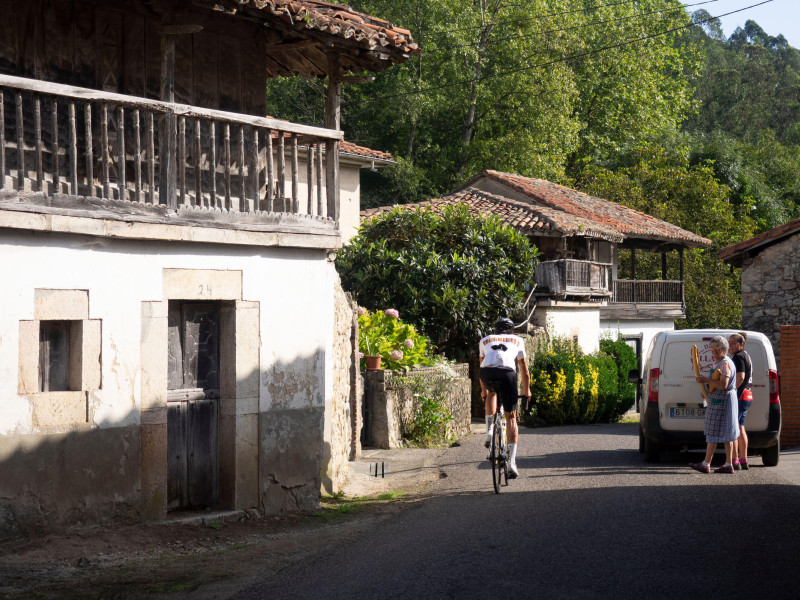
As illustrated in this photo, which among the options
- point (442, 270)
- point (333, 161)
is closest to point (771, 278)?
point (442, 270)

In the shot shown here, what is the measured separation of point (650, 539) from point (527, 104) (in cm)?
3322

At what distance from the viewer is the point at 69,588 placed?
271 inches

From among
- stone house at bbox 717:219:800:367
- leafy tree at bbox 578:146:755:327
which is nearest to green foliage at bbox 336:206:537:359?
stone house at bbox 717:219:800:367

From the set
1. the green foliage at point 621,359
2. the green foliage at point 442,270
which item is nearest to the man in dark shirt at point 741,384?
the green foliage at point 442,270

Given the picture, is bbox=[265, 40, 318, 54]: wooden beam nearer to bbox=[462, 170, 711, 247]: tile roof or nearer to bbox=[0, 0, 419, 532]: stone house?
bbox=[0, 0, 419, 532]: stone house

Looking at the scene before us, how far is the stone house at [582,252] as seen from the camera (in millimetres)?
Result: 28219

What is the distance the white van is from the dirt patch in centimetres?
361

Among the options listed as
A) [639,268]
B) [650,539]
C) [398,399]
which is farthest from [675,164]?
[650,539]

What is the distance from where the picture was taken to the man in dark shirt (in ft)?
39.3

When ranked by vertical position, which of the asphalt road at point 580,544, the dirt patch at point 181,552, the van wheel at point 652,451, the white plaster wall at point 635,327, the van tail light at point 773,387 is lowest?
the dirt patch at point 181,552

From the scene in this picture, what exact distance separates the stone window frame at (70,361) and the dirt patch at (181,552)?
3.32 feet

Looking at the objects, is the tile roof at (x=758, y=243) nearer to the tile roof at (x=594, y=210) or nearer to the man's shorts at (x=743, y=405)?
the man's shorts at (x=743, y=405)

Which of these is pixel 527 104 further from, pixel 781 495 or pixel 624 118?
pixel 781 495

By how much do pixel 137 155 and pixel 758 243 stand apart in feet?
47.5
